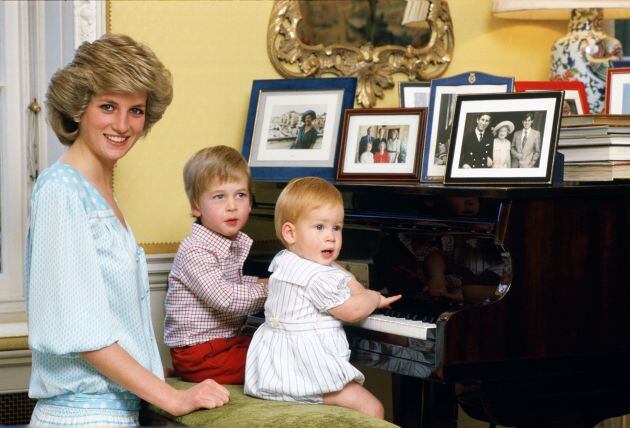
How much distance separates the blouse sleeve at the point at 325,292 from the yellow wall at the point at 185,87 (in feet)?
3.71

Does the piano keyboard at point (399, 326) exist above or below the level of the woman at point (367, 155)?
below

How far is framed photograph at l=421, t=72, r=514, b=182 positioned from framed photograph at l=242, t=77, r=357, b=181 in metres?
0.38

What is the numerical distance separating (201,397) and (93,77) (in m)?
0.82

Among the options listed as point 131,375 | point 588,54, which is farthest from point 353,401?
point 588,54

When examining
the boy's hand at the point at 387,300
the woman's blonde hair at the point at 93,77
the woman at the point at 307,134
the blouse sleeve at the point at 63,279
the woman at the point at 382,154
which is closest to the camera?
the blouse sleeve at the point at 63,279

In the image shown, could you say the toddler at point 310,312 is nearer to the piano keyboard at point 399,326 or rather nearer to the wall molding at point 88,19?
the piano keyboard at point 399,326

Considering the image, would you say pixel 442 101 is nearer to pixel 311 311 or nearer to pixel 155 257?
pixel 311 311

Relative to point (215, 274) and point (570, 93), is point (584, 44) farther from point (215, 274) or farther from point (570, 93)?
point (215, 274)

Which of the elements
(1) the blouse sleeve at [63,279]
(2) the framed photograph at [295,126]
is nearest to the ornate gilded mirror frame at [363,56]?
(2) the framed photograph at [295,126]

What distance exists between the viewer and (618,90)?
329 cm

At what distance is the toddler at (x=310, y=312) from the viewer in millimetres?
2471

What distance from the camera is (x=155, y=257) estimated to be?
344 centimetres

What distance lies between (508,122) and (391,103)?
1150 mm

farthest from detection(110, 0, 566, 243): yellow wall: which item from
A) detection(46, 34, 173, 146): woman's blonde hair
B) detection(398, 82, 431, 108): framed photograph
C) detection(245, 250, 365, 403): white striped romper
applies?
detection(46, 34, 173, 146): woman's blonde hair
